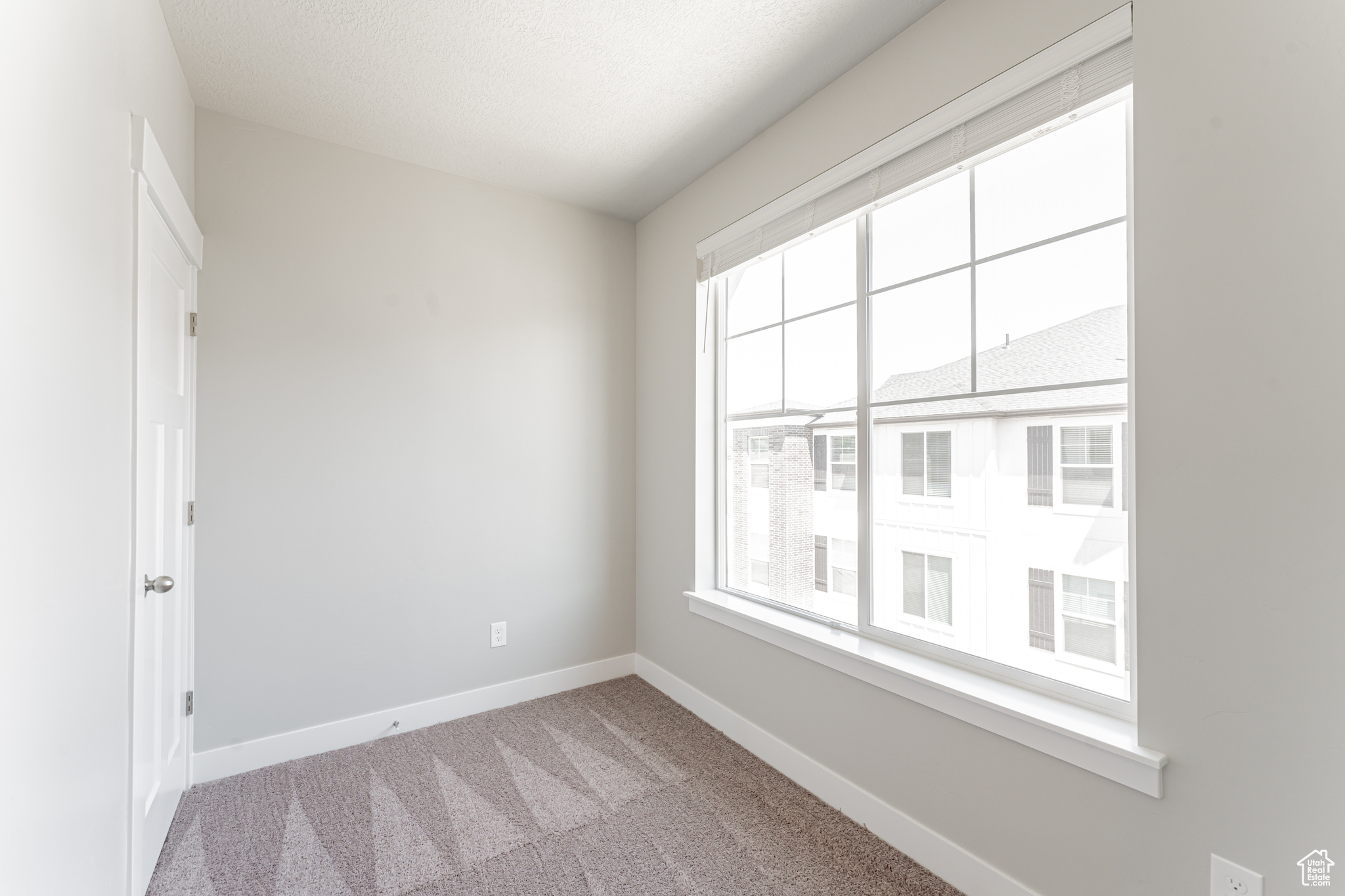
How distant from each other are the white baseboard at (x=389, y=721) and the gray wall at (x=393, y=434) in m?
0.05

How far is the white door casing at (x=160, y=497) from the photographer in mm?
1598

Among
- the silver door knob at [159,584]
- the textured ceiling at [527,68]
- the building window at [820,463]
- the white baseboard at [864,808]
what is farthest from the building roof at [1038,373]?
the silver door knob at [159,584]

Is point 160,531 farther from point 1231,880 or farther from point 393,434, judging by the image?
point 1231,880

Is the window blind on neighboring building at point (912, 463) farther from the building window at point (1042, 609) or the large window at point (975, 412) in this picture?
the building window at point (1042, 609)

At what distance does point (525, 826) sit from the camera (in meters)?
2.06

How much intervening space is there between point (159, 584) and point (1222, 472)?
2792 millimetres

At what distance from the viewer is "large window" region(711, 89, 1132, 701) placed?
5.05 feet

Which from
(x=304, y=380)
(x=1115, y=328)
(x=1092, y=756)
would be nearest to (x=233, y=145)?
(x=304, y=380)

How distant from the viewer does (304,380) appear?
8.37 ft

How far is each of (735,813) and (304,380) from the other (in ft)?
8.24

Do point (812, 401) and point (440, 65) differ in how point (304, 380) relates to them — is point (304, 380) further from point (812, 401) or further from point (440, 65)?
point (812, 401)

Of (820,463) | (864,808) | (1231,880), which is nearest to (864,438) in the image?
(820,463)

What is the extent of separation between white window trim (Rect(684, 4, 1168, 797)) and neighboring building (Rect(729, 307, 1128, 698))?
0.09 m

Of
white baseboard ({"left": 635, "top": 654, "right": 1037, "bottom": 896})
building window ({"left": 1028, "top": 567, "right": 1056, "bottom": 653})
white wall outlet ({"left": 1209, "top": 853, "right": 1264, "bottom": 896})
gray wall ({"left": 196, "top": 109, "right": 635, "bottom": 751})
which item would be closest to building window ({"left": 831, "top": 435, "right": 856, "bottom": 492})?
building window ({"left": 1028, "top": 567, "right": 1056, "bottom": 653})
